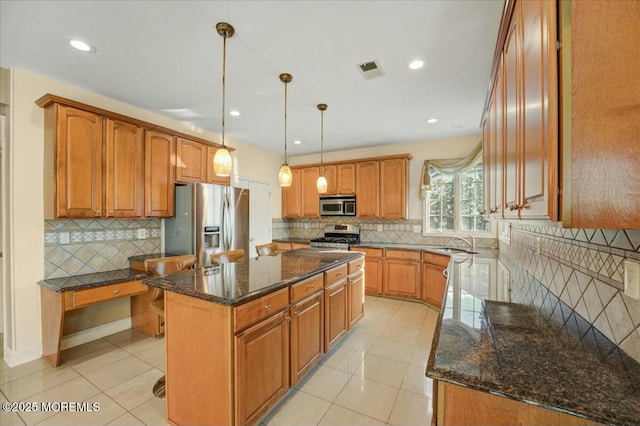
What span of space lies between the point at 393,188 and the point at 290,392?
11.2 feet

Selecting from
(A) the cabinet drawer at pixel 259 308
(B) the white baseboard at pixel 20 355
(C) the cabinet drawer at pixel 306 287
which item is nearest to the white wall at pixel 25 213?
(B) the white baseboard at pixel 20 355

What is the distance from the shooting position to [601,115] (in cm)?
73

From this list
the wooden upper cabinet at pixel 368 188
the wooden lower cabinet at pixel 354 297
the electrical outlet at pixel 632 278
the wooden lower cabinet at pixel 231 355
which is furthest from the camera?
the wooden upper cabinet at pixel 368 188

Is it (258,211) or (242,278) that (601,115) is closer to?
(242,278)

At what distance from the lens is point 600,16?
730 millimetres

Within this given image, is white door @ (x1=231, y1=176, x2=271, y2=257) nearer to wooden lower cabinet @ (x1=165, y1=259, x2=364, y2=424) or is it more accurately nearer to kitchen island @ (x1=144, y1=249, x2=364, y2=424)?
kitchen island @ (x1=144, y1=249, x2=364, y2=424)

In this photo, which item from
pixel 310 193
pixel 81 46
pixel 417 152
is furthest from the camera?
pixel 310 193

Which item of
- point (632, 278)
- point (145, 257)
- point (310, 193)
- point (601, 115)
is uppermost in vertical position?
point (310, 193)

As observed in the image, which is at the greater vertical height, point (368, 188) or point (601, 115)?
point (368, 188)

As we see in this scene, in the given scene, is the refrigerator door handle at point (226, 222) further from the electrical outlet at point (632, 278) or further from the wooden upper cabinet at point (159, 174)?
the electrical outlet at point (632, 278)

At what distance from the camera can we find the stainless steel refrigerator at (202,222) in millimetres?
3299

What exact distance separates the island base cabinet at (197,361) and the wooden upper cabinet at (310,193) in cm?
379

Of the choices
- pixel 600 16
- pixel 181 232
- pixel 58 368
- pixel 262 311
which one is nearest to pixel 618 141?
pixel 600 16

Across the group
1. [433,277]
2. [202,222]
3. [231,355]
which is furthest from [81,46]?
[433,277]
